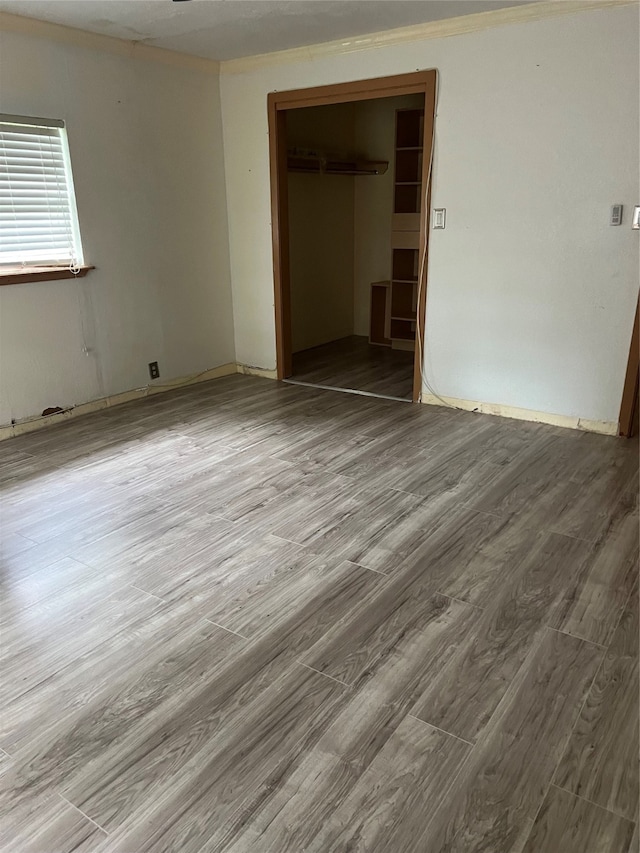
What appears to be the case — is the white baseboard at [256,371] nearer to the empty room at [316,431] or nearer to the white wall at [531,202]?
the empty room at [316,431]

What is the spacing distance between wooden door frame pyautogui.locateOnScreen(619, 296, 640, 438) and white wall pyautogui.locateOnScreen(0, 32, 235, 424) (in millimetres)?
3177

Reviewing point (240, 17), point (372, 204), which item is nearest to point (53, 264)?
point (240, 17)

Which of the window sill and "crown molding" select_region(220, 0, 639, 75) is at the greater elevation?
"crown molding" select_region(220, 0, 639, 75)

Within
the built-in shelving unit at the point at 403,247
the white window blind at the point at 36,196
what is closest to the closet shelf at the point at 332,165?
the built-in shelving unit at the point at 403,247

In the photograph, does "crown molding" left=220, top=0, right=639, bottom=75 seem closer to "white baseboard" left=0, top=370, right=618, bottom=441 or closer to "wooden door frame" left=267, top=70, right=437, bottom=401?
"wooden door frame" left=267, top=70, right=437, bottom=401

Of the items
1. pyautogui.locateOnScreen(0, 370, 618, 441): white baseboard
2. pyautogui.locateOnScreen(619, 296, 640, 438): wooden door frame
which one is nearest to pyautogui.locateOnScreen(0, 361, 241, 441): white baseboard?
pyautogui.locateOnScreen(0, 370, 618, 441): white baseboard

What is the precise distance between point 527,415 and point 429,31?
97.7 inches

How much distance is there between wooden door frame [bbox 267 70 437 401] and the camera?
13.4ft

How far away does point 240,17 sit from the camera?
3.63 meters

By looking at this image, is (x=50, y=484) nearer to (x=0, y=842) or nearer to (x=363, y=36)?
(x=0, y=842)

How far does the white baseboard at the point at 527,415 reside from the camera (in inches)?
155

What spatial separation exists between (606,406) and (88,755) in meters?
3.41

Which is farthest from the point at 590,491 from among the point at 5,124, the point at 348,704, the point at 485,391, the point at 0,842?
the point at 5,124

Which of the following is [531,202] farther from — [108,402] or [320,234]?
[108,402]
